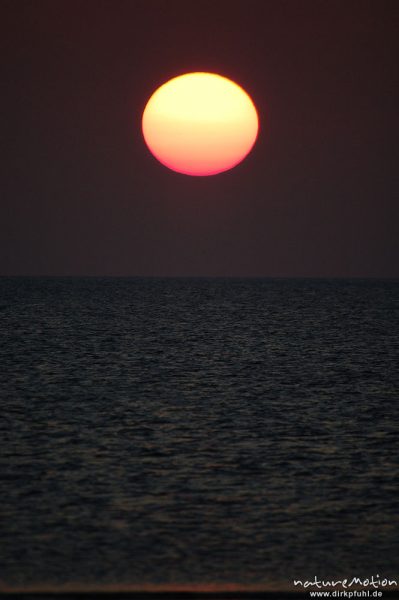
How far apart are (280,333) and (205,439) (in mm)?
50191

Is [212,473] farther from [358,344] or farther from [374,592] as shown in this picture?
[358,344]

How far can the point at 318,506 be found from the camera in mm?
16250

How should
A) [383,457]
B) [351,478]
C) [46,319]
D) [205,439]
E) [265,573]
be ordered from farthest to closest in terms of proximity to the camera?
[46,319] → [205,439] → [383,457] → [351,478] → [265,573]

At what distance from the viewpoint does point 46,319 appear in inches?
3524

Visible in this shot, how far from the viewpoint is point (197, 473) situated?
18.9m

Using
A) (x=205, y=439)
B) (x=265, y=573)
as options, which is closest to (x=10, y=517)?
(x=265, y=573)

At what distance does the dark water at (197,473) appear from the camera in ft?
42.8

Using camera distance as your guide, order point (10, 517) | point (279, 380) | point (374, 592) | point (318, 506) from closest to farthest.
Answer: point (374, 592), point (10, 517), point (318, 506), point (279, 380)

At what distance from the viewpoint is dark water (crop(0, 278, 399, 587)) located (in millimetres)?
13031

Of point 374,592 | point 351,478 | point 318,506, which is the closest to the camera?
point 374,592

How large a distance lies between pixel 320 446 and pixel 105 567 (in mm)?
10402

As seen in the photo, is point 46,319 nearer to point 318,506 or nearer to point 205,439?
point 205,439

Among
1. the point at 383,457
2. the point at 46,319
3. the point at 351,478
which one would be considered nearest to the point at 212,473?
the point at 351,478

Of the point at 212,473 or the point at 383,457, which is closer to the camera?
the point at 212,473
